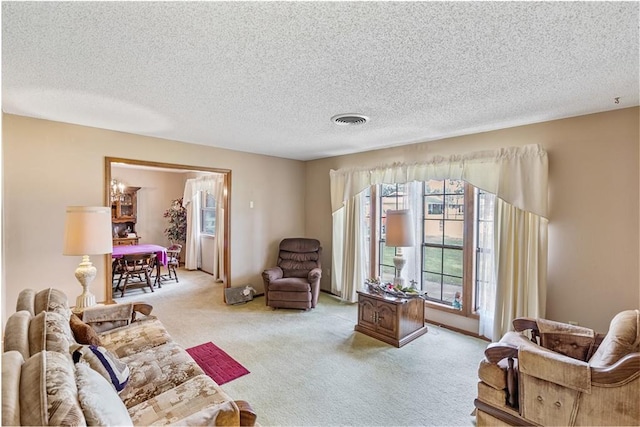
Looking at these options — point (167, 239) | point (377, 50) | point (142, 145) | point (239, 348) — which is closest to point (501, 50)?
point (377, 50)

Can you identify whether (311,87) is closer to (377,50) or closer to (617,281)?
(377,50)

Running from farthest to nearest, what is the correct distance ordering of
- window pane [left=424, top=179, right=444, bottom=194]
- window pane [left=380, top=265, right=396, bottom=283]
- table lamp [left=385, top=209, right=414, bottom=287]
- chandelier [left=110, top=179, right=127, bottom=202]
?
chandelier [left=110, top=179, right=127, bottom=202] → window pane [left=380, top=265, right=396, bottom=283] → window pane [left=424, top=179, right=444, bottom=194] → table lamp [left=385, top=209, right=414, bottom=287]

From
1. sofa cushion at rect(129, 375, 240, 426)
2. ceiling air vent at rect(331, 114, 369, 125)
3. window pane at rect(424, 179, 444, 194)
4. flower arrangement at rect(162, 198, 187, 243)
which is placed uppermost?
ceiling air vent at rect(331, 114, 369, 125)

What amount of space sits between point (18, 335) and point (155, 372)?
0.75 meters

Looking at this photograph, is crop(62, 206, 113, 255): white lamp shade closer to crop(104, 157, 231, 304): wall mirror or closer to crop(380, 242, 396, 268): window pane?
crop(380, 242, 396, 268): window pane

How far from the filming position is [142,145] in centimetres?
404

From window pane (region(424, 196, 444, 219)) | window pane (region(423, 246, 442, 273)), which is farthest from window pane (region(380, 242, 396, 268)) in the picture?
window pane (region(424, 196, 444, 219))

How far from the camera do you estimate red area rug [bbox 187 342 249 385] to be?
9.14 ft

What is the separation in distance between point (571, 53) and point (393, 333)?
2807mm

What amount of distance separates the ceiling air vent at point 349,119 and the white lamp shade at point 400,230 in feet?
3.72

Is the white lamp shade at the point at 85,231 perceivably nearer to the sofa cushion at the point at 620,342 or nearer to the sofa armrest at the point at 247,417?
the sofa armrest at the point at 247,417

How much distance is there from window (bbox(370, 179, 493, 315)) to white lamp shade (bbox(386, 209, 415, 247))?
64cm

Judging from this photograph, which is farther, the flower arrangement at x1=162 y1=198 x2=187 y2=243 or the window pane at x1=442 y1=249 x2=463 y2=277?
the flower arrangement at x1=162 y1=198 x2=187 y2=243

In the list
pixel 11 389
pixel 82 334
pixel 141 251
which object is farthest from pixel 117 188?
pixel 11 389
